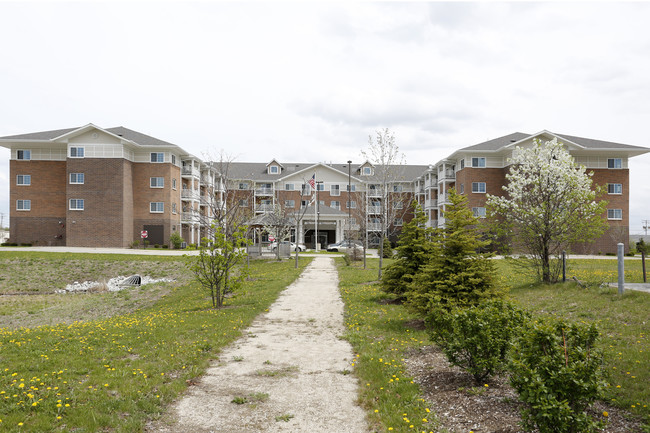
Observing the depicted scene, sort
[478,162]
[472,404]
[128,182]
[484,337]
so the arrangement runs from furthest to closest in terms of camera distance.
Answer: [478,162] → [128,182] → [484,337] → [472,404]

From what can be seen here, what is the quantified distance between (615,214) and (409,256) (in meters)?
43.4

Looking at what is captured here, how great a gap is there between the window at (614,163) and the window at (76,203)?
5522 centimetres

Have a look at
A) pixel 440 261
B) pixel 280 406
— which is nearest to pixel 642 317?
pixel 440 261

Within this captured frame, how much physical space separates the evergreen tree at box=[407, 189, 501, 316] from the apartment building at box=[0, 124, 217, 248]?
39.6m

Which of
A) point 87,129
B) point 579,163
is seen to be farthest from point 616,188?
point 87,129

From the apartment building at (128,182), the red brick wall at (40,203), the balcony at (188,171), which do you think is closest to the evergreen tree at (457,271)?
the apartment building at (128,182)

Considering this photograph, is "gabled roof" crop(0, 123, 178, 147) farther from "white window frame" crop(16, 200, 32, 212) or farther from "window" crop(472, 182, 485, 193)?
"window" crop(472, 182, 485, 193)

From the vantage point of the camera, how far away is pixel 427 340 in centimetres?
999

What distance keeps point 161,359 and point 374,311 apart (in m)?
6.96

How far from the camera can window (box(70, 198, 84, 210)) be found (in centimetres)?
4775

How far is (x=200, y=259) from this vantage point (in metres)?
15.1

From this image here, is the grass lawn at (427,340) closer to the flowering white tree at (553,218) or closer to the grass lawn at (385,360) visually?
the grass lawn at (385,360)

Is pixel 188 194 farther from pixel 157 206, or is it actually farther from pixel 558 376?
pixel 558 376

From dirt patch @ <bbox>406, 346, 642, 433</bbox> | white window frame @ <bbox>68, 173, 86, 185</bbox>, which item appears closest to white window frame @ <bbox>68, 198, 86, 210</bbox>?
white window frame @ <bbox>68, 173, 86, 185</bbox>
